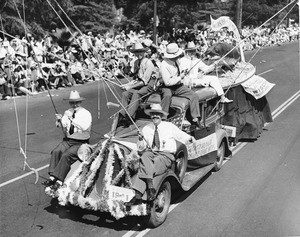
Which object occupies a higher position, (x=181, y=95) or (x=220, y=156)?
(x=181, y=95)

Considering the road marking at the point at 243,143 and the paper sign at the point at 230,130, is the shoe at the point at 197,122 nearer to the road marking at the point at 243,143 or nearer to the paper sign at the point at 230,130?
the road marking at the point at 243,143

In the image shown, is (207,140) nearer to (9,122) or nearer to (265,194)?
(265,194)

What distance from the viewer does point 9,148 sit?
11.7m

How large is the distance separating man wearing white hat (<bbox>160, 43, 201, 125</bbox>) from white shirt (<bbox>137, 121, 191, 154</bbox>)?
121 cm

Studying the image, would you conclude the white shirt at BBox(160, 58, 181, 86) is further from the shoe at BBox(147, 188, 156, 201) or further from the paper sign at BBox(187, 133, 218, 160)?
the shoe at BBox(147, 188, 156, 201)

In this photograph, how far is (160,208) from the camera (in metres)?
7.29

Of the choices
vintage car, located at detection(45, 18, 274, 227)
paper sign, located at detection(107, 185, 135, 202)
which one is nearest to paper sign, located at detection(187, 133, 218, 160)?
vintage car, located at detection(45, 18, 274, 227)

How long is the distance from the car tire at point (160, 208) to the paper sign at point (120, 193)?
40cm

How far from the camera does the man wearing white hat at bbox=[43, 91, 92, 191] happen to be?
7.77 metres

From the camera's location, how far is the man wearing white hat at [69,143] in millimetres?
7766

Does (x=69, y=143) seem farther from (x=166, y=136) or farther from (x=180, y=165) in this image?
(x=180, y=165)

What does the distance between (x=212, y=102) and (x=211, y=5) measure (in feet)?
137

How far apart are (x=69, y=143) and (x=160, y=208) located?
6.67 ft

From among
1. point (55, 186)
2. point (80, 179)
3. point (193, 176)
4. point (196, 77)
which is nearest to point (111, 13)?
point (196, 77)
